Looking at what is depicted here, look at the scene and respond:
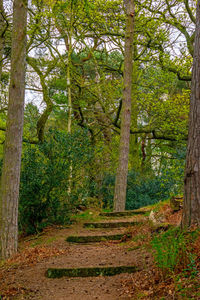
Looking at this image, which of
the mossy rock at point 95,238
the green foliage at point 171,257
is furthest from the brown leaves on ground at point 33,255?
the green foliage at point 171,257

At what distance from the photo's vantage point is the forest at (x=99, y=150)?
4836 millimetres

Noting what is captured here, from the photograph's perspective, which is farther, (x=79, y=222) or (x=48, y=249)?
(x=79, y=222)

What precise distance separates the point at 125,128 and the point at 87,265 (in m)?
6.89

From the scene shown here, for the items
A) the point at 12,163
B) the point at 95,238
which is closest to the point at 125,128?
the point at 95,238

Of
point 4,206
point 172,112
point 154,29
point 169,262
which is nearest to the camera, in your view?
point 169,262

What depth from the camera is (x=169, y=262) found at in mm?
4098

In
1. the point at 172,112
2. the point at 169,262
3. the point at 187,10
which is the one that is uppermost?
the point at 187,10

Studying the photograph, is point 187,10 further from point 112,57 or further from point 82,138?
point 82,138

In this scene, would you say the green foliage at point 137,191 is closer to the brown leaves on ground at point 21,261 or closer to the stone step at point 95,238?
the stone step at point 95,238

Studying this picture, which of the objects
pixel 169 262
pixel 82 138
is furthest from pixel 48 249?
pixel 82 138

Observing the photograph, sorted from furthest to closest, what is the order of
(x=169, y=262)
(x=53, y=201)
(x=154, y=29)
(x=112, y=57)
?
(x=112, y=57), (x=154, y=29), (x=53, y=201), (x=169, y=262)

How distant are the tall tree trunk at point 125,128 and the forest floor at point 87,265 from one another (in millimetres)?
3421

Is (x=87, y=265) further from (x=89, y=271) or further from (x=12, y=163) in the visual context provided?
(x=12, y=163)

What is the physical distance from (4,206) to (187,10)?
433 inches
